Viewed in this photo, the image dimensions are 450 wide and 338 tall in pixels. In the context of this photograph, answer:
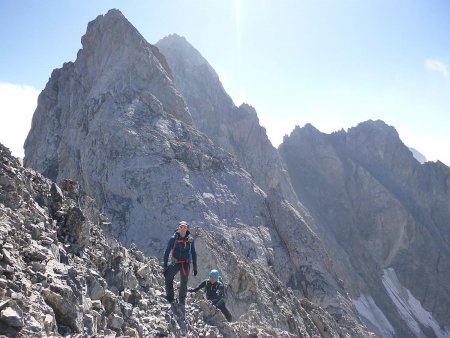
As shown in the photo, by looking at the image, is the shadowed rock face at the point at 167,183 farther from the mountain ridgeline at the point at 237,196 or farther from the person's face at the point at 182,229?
the person's face at the point at 182,229

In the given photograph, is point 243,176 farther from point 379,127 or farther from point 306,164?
point 379,127

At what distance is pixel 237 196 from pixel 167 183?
817 cm

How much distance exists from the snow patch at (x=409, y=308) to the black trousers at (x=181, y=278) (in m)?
72.9

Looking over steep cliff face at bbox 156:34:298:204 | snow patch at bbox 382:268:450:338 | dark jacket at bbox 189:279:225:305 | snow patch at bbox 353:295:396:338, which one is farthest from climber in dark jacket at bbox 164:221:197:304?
snow patch at bbox 382:268:450:338

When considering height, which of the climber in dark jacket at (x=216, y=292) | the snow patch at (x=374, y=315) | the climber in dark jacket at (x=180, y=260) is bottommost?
the snow patch at (x=374, y=315)

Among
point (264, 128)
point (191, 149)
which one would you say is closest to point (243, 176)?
point (191, 149)

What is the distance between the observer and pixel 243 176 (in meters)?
49.8

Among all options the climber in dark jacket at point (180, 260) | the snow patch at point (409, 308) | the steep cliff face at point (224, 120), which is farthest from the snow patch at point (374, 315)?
the climber in dark jacket at point (180, 260)

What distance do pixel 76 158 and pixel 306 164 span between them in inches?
2767

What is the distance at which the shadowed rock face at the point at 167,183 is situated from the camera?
112ft

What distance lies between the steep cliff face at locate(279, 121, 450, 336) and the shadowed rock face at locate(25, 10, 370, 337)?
37.8 m

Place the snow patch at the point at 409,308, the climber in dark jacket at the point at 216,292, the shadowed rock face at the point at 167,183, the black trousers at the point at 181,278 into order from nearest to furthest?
1. the black trousers at the point at 181,278
2. the climber in dark jacket at the point at 216,292
3. the shadowed rock face at the point at 167,183
4. the snow patch at the point at 409,308

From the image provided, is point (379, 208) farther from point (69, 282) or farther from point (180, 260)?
point (69, 282)

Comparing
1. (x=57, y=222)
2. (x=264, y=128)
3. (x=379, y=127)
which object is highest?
(x=379, y=127)
